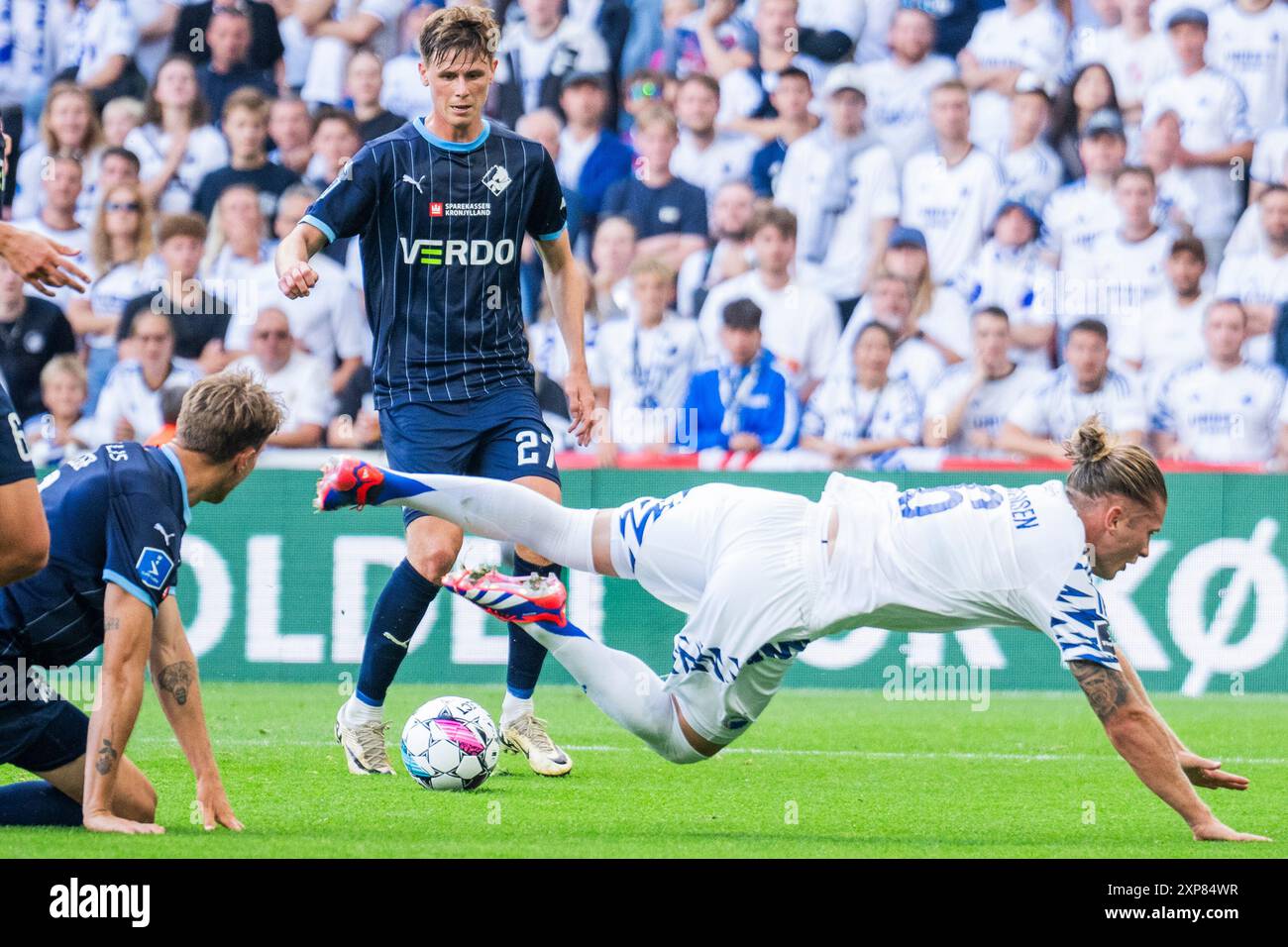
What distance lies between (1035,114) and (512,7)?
157 inches

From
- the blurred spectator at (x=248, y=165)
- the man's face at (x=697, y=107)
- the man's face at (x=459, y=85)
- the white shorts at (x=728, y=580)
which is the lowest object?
the white shorts at (x=728, y=580)

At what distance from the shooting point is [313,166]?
518 inches

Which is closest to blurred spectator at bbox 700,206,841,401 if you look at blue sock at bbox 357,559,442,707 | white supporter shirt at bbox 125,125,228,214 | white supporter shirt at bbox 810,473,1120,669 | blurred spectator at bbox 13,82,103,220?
white supporter shirt at bbox 125,125,228,214

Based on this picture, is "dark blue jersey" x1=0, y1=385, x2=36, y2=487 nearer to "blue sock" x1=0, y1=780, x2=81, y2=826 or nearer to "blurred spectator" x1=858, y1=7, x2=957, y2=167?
"blue sock" x1=0, y1=780, x2=81, y2=826

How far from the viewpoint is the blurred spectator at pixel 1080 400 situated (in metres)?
11.9

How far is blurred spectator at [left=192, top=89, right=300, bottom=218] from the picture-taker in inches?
509

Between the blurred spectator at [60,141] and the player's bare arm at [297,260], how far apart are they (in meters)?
6.76

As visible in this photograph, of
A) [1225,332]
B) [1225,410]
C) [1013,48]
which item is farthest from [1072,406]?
[1013,48]

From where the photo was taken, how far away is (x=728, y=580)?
19.2ft

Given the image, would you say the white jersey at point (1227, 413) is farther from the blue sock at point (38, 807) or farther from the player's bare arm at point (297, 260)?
the blue sock at point (38, 807)

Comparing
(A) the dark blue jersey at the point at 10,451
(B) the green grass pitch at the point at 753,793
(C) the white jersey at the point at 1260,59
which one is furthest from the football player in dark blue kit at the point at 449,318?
(C) the white jersey at the point at 1260,59

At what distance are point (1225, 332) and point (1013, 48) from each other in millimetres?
2852

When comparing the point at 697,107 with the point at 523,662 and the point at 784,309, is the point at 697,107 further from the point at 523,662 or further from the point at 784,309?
the point at 523,662

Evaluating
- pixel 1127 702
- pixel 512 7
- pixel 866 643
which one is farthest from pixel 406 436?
pixel 512 7
